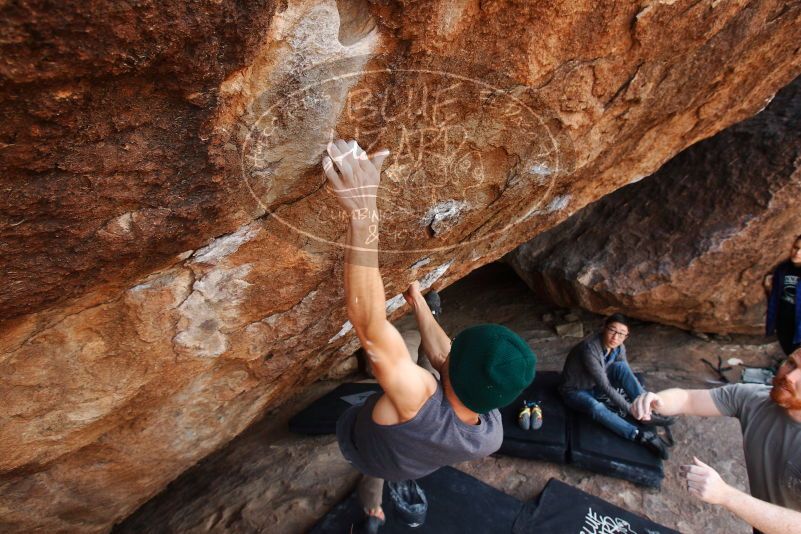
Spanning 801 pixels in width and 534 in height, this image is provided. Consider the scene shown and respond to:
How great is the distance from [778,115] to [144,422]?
519cm

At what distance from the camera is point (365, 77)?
1.48m

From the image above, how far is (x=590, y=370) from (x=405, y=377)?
2493 mm

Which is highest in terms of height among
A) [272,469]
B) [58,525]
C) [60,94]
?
[60,94]

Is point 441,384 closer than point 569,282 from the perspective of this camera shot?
Yes

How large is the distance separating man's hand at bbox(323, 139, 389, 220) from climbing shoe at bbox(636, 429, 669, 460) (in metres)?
2.93

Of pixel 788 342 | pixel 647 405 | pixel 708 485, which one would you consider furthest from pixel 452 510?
pixel 788 342

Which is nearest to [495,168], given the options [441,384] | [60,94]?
[441,384]

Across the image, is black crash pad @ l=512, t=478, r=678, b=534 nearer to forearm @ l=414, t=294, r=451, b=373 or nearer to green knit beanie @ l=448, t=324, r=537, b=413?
forearm @ l=414, t=294, r=451, b=373

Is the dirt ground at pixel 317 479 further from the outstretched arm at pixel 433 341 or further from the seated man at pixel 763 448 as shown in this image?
the outstretched arm at pixel 433 341

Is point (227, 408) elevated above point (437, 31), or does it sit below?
below

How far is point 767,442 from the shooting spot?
1.94m

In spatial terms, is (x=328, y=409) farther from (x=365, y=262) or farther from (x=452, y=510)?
(x=365, y=262)

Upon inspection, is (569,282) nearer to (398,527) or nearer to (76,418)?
(398,527)

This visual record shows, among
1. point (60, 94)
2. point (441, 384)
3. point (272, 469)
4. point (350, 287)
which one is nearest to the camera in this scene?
point (60, 94)
